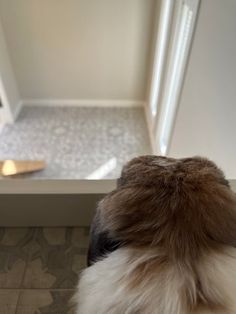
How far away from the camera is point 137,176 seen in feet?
1.50

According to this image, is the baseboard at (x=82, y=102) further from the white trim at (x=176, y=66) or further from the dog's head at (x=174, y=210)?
the dog's head at (x=174, y=210)

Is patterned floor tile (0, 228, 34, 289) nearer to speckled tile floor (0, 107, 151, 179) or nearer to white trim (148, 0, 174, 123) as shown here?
speckled tile floor (0, 107, 151, 179)

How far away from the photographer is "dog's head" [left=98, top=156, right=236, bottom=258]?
387mm

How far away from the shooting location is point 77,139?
105 inches

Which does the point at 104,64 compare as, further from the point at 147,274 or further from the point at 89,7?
the point at 147,274

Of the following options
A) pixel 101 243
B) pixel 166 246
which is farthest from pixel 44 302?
→ pixel 166 246

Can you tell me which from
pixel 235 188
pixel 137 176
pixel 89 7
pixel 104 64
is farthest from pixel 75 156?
pixel 137 176

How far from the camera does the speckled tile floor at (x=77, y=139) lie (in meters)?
2.39

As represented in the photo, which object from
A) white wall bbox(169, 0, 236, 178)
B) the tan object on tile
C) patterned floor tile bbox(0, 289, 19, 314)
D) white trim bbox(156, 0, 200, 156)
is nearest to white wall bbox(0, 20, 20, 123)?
the tan object on tile

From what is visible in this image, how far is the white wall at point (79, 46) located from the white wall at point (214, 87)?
142 centimetres

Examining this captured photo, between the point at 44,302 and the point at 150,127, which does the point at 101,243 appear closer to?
the point at 44,302

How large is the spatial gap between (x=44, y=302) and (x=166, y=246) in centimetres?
57

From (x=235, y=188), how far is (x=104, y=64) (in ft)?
7.83

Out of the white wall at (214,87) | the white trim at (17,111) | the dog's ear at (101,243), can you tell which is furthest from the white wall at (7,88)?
the dog's ear at (101,243)
